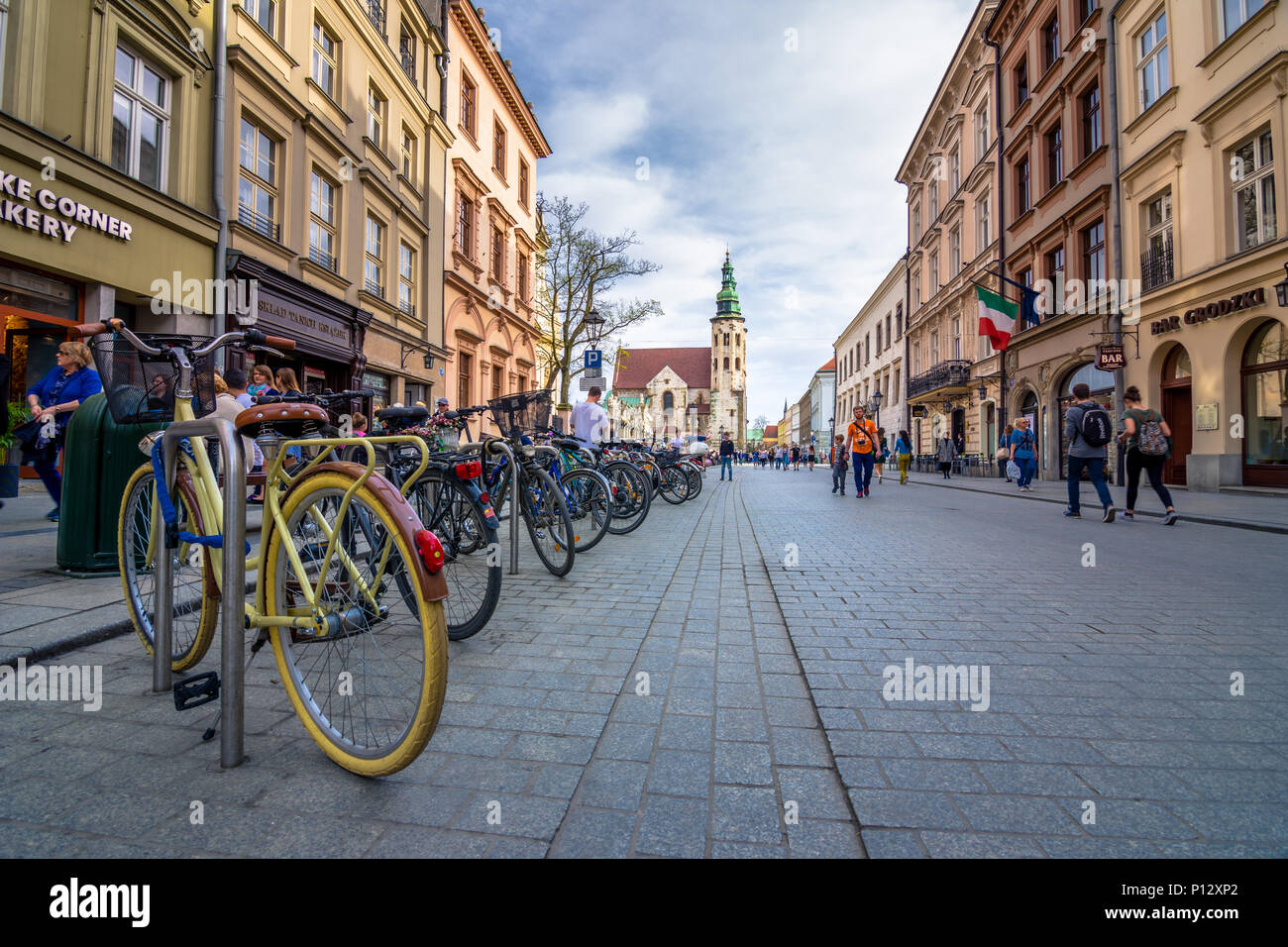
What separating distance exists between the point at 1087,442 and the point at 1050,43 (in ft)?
63.5

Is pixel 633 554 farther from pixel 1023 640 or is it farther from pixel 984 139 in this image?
pixel 984 139

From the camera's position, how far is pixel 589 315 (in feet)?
53.3

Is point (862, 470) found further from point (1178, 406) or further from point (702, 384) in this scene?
point (702, 384)

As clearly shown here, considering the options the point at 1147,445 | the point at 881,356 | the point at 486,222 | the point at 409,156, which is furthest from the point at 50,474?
the point at 881,356

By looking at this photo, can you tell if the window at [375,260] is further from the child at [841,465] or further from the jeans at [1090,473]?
the jeans at [1090,473]

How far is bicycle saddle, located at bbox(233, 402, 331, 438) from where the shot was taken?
7.54 feet

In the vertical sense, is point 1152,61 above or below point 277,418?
above

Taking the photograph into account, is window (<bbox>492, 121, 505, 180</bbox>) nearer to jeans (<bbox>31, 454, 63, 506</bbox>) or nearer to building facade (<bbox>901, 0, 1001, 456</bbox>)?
building facade (<bbox>901, 0, 1001, 456</bbox>)

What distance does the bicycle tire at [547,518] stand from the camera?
504cm

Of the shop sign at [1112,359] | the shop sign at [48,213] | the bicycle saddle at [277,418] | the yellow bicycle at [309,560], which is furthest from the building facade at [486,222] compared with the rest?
the bicycle saddle at [277,418]

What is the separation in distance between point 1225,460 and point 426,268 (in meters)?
19.9

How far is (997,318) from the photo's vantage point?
78.0ft

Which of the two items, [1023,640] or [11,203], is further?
[11,203]
